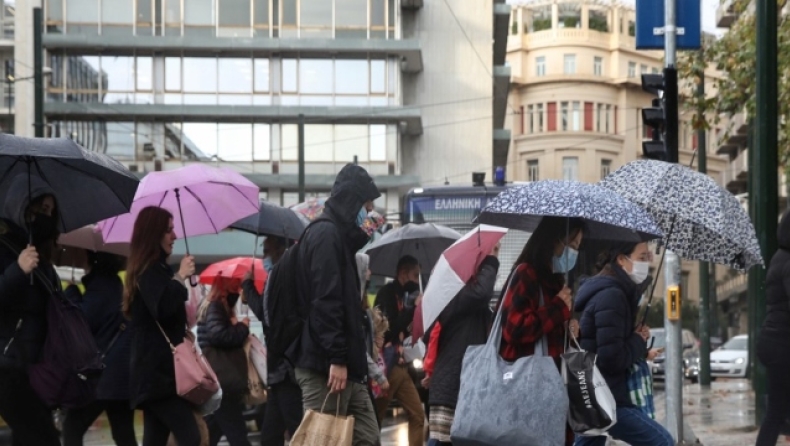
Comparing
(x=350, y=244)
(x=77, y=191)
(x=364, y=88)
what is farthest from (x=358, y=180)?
(x=364, y=88)

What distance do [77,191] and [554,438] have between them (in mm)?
3407

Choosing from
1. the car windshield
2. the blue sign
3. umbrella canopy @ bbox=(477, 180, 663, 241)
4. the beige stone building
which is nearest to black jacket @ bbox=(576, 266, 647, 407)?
umbrella canopy @ bbox=(477, 180, 663, 241)

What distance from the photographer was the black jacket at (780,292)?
920cm

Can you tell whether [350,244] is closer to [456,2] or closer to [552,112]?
[456,2]

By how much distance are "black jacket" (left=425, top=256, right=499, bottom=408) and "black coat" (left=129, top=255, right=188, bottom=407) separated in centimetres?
193

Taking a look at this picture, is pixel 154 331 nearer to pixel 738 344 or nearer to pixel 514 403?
pixel 514 403

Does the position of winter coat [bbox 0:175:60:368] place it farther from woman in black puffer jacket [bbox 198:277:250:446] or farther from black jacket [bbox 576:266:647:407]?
woman in black puffer jacket [bbox 198:277:250:446]

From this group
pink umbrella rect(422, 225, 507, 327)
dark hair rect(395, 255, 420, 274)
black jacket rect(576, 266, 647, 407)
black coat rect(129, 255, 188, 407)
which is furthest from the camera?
dark hair rect(395, 255, 420, 274)

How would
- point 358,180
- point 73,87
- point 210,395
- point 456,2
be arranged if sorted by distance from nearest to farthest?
point 358,180 → point 210,395 → point 73,87 → point 456,2

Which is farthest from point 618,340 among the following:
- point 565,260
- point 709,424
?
point 709,424

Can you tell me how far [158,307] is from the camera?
25.5ft

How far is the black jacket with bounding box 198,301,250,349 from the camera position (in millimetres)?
10969

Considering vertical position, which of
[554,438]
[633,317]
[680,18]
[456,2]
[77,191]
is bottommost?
[554,438]

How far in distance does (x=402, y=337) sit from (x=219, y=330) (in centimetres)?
189
